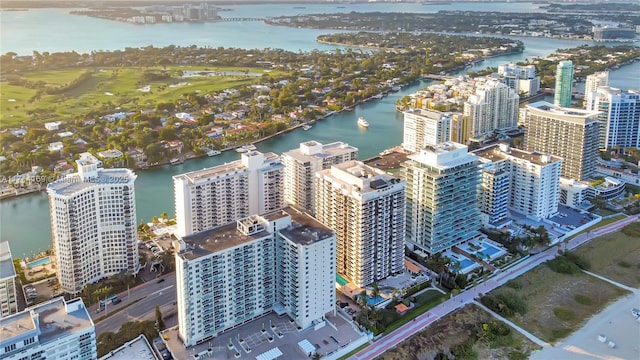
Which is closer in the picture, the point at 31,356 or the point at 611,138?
the point at 31,356

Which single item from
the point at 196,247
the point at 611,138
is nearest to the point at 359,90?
the point at 611,138

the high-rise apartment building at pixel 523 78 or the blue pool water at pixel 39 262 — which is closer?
the blue pool water at pixel 39 262

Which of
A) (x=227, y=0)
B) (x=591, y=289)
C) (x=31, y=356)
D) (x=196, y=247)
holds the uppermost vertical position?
(x=227, y=0)

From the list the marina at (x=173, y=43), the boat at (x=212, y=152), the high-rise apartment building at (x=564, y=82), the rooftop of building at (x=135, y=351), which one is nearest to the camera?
the rooftop of building at (x=135, y=351)

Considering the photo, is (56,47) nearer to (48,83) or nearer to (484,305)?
(48,83)

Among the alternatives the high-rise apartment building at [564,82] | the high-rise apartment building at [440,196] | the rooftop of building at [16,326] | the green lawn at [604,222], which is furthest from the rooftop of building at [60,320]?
the high-rise apartment building at [564,82]

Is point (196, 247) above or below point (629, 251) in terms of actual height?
above

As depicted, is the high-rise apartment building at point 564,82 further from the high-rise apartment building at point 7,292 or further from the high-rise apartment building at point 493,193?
the high-rise apartment building at point 7,292

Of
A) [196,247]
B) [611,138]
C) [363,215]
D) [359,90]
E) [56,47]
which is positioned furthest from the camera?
[56,47]
